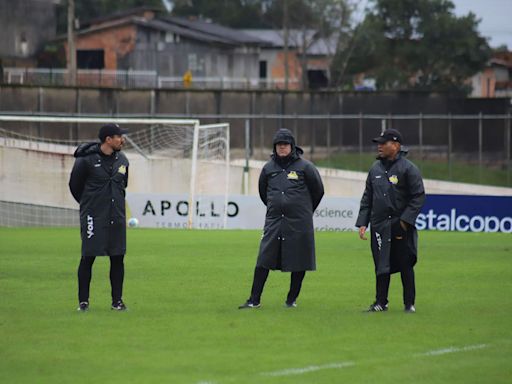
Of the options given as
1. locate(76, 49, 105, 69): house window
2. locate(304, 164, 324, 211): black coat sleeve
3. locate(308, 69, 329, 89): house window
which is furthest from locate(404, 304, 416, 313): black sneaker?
locate(308, 69, 329, 89): house window

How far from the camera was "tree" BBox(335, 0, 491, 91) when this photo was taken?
68.8m

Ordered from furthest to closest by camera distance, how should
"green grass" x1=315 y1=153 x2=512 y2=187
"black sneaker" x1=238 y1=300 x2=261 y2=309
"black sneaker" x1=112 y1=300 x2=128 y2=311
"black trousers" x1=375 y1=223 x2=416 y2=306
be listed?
1. "green grass" x1=315 y1=153 x2=512 y2=187
2. "black sneaker" x1=238 y1=300 x2=261 y2=309
3. "black sneaker" x1=112 y1=300 x2=128 y2=311
4. "black trousers" x1=375 y1=223 x2=416 y2=306

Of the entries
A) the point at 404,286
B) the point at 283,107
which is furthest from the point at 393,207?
the point at 283,107

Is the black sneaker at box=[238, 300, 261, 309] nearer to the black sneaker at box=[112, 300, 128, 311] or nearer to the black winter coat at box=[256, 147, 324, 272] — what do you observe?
the black winter coat at box=[256, 147, 324, 272]

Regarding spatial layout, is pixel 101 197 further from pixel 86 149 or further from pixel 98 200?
pixel 86 149

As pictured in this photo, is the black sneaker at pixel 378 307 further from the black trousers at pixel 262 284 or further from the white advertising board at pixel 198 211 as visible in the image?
the white advertising board at pixel 198 211

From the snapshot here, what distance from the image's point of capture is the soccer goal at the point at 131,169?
30.9m

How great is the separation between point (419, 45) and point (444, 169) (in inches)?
1057

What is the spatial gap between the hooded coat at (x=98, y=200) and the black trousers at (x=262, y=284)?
154 centimetres

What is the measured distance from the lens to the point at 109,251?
12531mm

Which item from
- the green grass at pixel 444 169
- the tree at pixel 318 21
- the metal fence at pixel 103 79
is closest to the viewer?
the green grass at pixel 444 169

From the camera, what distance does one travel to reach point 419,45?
69.8 meters

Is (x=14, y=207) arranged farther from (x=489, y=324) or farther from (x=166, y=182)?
(x=489, y=324)

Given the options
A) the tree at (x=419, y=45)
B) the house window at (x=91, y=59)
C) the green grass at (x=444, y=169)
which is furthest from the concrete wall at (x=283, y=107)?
the house window at (x=91, y=59)
